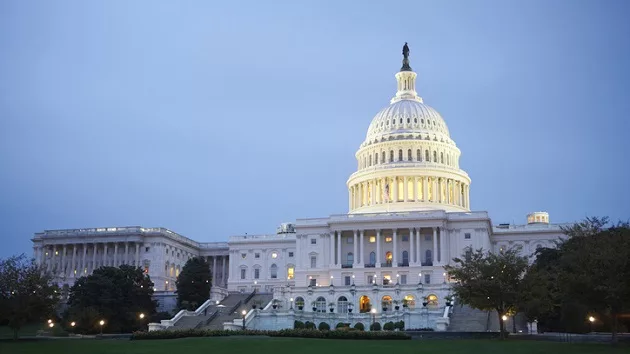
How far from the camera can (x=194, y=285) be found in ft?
392

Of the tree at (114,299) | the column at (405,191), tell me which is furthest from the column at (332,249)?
the tree at (114,299)

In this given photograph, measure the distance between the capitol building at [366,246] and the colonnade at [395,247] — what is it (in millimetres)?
167

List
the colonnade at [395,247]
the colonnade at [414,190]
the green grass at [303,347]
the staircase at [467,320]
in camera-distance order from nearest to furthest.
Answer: the green grass at [303,347] < the staircase at [467,320] < the colonnade at [395,247] < the colonnade at [414,190]

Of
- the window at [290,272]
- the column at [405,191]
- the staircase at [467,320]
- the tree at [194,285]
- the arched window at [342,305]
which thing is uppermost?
the column at [405,191]

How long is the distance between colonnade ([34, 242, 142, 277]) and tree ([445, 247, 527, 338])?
299 feet

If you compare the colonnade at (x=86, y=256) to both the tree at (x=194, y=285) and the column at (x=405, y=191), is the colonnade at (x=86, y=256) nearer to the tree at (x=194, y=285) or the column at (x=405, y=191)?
the tree at (x=194, y=285)

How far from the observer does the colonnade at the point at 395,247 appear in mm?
125438

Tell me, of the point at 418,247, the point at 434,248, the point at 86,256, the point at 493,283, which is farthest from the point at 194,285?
the point at 493,283

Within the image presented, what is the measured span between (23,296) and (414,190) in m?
77.9

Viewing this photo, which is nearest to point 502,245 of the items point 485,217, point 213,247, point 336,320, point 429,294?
point 485,217

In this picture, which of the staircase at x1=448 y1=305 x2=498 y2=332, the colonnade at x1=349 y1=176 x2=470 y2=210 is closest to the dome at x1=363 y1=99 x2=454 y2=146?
the colonnade at x1=349 y1=176 x2=470 y2=210

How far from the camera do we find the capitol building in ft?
353

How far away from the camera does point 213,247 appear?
17212cm

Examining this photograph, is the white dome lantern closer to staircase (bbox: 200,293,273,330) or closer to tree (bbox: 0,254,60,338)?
staircase (bbox: 200,293,273,330)
